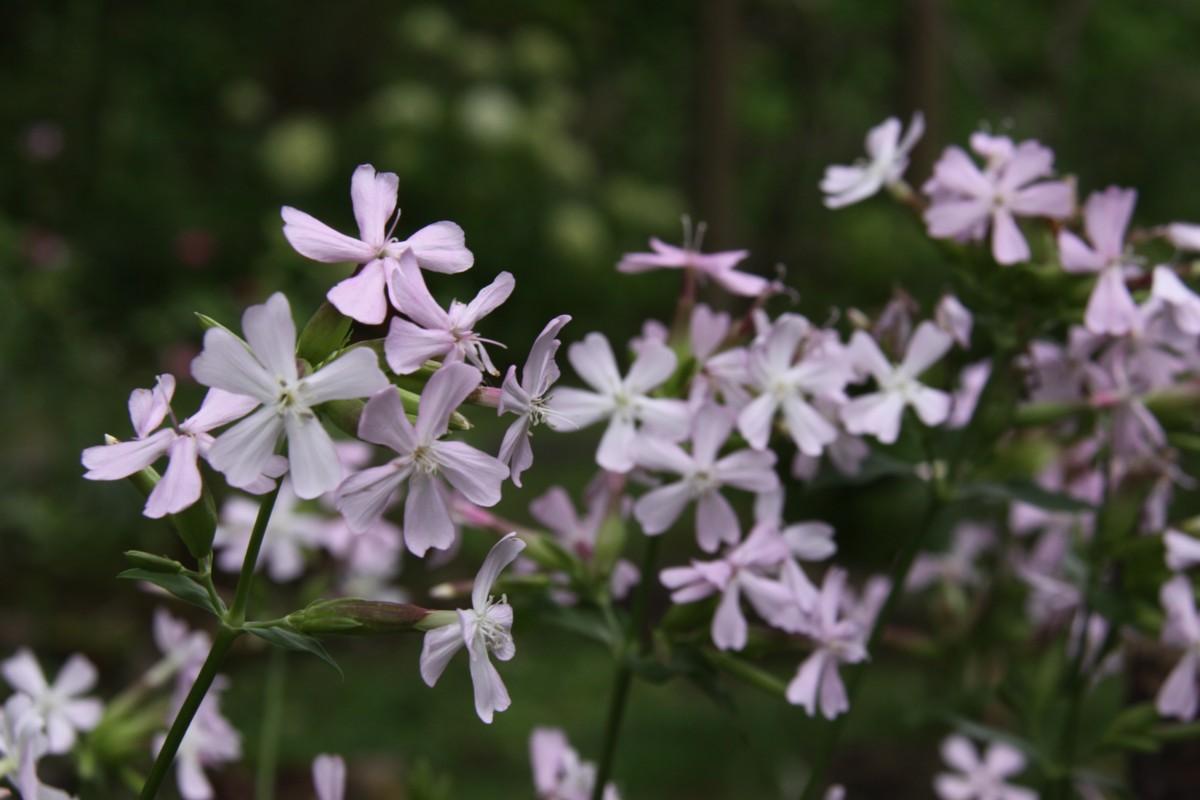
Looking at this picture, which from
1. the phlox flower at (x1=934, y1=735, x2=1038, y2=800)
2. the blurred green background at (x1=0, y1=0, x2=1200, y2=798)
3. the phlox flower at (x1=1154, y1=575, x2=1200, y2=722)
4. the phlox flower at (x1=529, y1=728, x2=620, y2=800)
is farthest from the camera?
the blurred green background at (x1=0, y1=0, x2=1200, y2=798)

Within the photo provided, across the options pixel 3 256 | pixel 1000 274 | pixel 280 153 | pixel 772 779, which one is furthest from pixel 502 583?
pixel 280 153

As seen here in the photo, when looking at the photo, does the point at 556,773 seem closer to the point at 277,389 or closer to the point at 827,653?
the point at 827,653

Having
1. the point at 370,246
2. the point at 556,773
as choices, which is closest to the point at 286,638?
the point at 370,246

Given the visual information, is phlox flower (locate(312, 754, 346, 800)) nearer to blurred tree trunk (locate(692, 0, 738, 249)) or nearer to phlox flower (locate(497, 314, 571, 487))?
phlox flower (locate(497, 314, 571, 487))

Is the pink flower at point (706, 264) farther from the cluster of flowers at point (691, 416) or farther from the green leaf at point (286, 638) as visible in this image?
the green leaf at point (286, 638)

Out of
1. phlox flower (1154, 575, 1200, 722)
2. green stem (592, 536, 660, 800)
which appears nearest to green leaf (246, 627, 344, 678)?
green stem (592, 536, 660, 800)

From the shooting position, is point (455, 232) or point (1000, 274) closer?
point (455, 232)

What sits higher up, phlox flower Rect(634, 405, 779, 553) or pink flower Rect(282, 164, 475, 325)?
pink flower Rect(282, 164, 475, 325)

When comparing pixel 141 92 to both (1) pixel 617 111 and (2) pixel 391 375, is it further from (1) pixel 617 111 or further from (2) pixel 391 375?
(2) pixel 391 375
